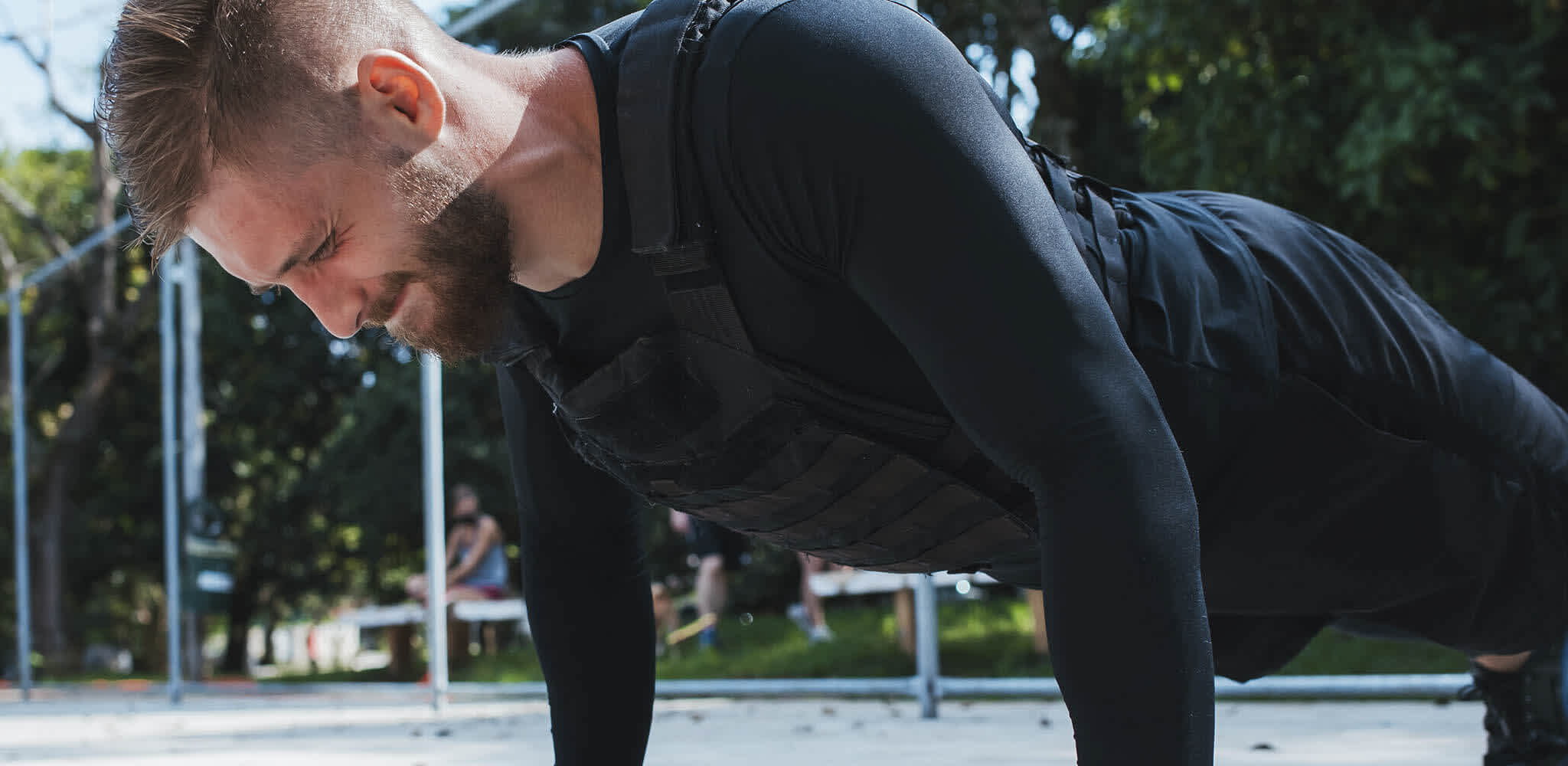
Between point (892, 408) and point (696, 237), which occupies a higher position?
point (696, 237)

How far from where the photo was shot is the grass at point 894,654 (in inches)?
243

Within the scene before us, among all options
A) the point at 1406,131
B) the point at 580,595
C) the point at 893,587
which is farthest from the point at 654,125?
the point at 893,587

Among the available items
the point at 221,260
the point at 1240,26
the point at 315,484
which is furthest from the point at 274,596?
the point at 221,260

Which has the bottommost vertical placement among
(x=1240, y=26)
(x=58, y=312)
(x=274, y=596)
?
(x=274, y=596)

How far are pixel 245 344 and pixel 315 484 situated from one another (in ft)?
7.39

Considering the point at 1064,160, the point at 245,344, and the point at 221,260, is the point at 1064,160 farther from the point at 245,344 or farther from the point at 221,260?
the point at 245,344

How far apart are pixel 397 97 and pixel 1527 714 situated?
68.0 inches

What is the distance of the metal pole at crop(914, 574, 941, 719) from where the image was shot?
4.77 metres

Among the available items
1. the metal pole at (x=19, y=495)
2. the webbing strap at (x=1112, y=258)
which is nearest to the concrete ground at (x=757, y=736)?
the webbing strap at (x=1112, y=258)

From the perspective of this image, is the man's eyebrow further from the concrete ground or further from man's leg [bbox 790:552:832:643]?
man's leg [bbox 790:552:832:643]

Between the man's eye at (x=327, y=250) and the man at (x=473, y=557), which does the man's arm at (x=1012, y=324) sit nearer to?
the man's eye at (x=327, y=250)

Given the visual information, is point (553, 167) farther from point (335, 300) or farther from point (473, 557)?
point (473, 557)

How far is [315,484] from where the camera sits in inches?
714

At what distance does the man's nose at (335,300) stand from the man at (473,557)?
8471 millimetres
